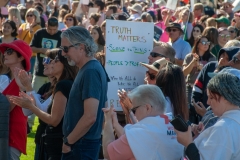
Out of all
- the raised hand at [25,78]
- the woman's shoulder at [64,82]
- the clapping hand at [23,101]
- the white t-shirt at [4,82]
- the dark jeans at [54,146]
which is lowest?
the dark jeans at [54,146]

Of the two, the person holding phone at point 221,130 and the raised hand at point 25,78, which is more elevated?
the person holding phone at point 221,130

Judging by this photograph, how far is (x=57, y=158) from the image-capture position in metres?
6.07

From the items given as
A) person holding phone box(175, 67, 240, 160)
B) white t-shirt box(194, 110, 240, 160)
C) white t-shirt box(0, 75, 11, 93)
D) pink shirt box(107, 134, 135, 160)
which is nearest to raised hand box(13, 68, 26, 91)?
white t-shirt box(0, 75, 11, 93)

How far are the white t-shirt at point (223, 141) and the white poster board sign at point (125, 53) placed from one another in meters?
2.73

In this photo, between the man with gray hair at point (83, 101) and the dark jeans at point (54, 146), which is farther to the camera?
the dark jeans at point (54, 146)

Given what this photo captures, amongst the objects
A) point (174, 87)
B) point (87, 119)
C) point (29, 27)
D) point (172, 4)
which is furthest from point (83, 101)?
point (172, 4)

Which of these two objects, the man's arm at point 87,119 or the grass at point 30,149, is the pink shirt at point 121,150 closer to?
the man's arm at point 87,119

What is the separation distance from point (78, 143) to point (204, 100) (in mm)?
2508

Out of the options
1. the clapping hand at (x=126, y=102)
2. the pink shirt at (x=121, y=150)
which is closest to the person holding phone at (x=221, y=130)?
the pink shirt at (x=121, y=150)

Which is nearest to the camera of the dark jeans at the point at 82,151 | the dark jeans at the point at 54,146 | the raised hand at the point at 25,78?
the dark jeans at the point at 82,151

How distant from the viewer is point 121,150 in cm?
465

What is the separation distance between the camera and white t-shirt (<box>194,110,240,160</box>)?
166 inches

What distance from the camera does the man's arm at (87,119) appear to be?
17.5 feet

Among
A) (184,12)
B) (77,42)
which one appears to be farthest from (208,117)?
(184,12)
